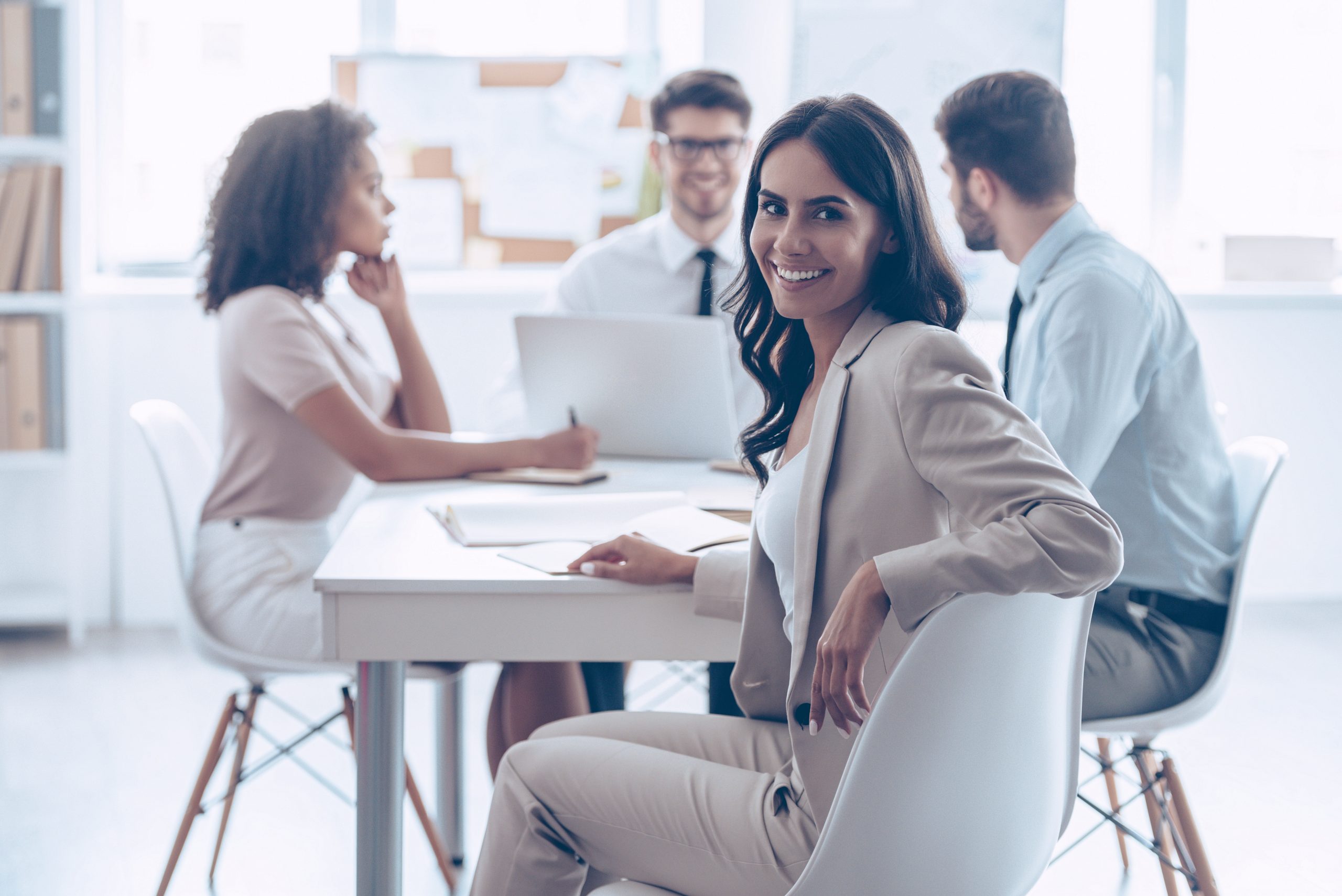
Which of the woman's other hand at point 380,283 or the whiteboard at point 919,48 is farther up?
the whiteboard at point 919,48

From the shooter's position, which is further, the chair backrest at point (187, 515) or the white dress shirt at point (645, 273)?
the white dress shirt at point (645, 273)

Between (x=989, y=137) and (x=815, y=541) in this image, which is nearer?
(x=815, y=541)

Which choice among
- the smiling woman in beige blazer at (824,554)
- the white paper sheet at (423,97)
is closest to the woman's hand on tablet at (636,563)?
the smiling woman in beige blazer at (824,554)

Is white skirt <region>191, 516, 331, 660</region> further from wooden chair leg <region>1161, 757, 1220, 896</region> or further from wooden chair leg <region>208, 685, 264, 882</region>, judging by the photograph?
wooden chair leg <region>1161, 757, 1220, 896</region>

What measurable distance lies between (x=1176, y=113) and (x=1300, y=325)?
77 centimetres

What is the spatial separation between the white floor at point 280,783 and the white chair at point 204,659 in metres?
0.16

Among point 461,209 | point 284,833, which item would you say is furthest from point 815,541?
point 461,209

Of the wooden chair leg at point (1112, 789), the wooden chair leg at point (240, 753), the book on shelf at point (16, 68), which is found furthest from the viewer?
the book on shelf at point (16, 68)

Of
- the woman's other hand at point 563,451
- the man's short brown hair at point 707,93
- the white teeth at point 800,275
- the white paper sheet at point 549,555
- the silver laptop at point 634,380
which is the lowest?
the white paper sheet at point 549,555

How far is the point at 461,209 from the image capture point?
3.64 m

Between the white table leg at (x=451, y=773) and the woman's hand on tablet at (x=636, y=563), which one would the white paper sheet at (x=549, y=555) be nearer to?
the woman's hand on tablet at (x=636, y=563)

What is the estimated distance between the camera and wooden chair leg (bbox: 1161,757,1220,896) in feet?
5.17

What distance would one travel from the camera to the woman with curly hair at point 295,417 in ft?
6.05

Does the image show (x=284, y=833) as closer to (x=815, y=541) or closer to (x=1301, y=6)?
(x=815, y=541)
